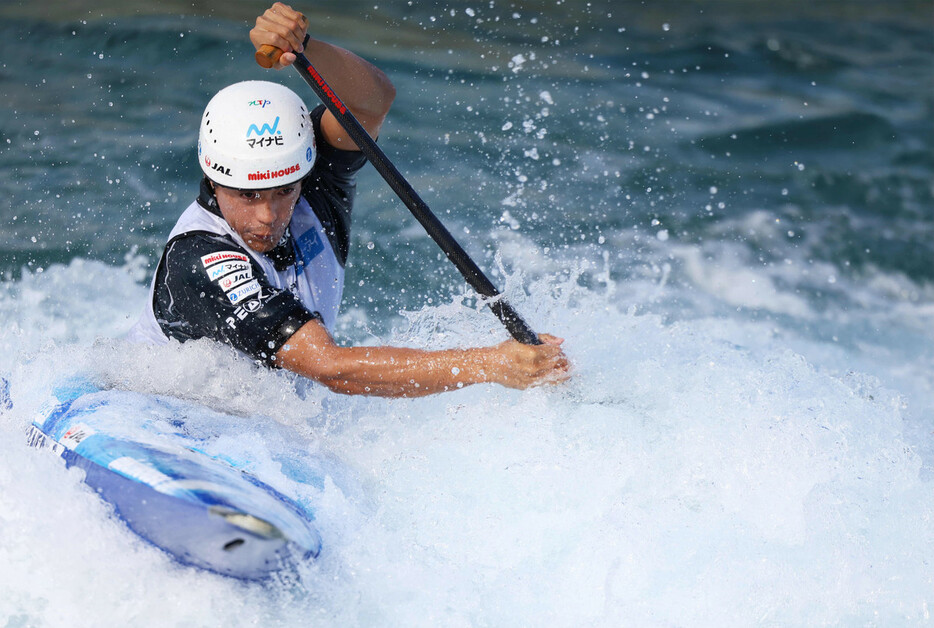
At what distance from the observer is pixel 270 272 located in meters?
3.48

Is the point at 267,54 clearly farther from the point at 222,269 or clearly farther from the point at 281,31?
the point at 222,269

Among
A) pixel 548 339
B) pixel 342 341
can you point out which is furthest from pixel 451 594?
pixel 342 341

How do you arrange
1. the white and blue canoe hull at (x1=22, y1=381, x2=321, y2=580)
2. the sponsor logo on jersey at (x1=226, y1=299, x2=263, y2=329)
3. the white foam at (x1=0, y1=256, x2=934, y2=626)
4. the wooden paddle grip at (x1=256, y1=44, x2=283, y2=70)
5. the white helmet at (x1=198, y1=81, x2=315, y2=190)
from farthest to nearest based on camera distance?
the wooden paddle grip at (x1=256, y1=44, x2=283, y2=70)
the white helmet at (x1=198, y1=81, x2=315, y2=190)
the sponsor logo on jersey at (x1=226, y1=299, x2=263, y2=329)
the white foam at (x1=0, y1=256, x2=934, y2=626)
the white and blue canoe hull at (x1=22, y1=381, x2=321, y2=580)

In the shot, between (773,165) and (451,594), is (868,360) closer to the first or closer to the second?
(773,165)

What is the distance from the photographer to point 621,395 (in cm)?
408

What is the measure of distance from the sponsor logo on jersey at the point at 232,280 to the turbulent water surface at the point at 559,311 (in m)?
0.41

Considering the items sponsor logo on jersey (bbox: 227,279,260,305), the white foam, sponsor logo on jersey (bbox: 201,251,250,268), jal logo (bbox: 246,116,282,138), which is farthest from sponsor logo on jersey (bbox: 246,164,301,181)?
the white foam

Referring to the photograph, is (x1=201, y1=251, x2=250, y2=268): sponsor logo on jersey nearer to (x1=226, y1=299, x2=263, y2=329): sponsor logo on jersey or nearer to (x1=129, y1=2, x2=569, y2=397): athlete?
(x1=129, y1=2, x2=569, y2=397): athlete

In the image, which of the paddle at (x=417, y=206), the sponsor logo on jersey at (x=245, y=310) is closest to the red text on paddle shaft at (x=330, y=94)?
the paddle at (x=417, y=206)

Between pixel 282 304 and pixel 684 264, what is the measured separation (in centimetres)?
419

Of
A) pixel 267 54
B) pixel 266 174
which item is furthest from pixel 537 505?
pixel 267 54

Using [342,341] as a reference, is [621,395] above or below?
above

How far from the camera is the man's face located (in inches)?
131

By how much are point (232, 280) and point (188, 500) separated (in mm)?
809
